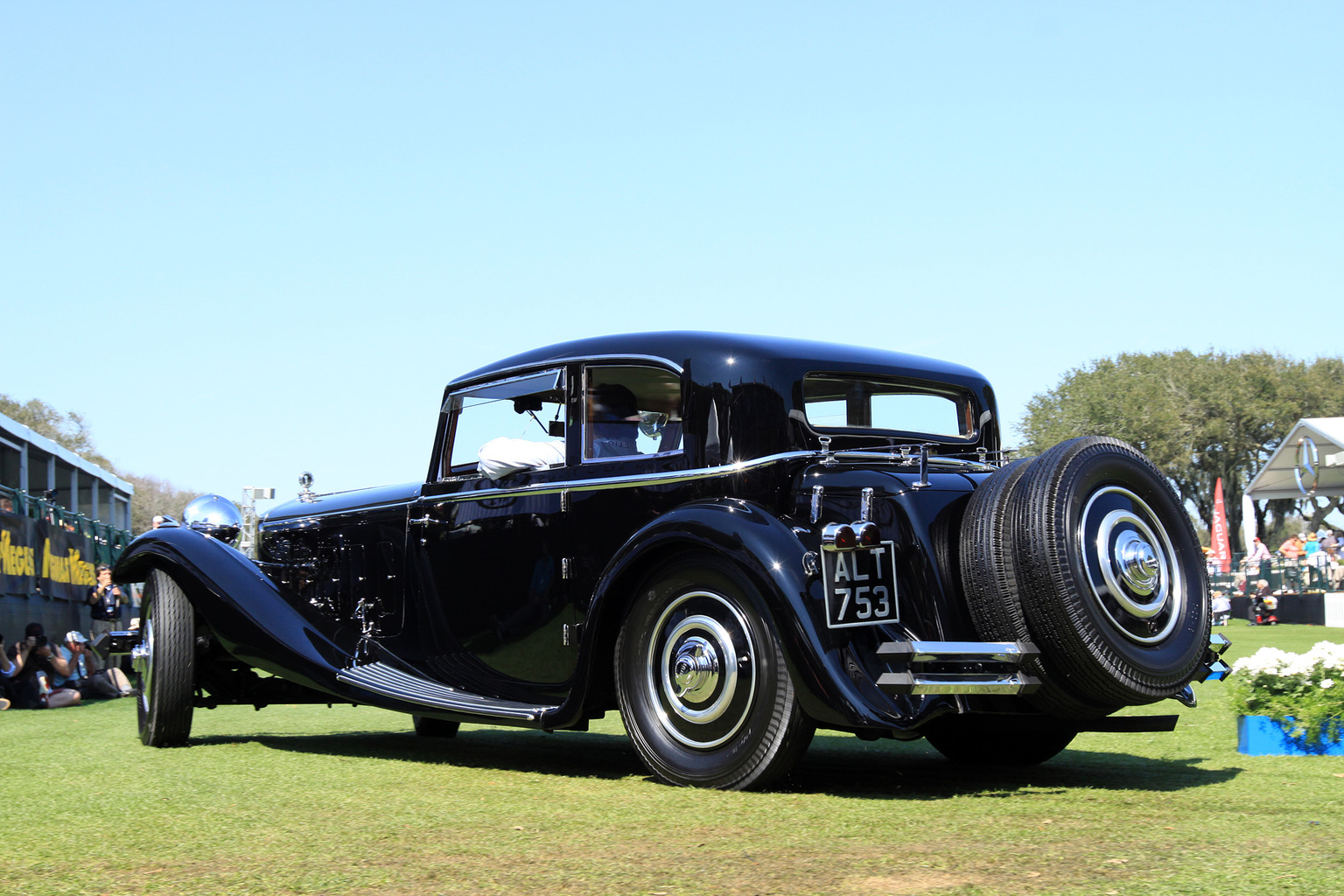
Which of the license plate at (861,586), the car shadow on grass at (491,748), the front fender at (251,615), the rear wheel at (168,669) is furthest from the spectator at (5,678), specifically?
the license plate at (861,586)

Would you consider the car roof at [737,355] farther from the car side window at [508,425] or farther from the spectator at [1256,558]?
the spectator at [1256,558]

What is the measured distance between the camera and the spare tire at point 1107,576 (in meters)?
4.46

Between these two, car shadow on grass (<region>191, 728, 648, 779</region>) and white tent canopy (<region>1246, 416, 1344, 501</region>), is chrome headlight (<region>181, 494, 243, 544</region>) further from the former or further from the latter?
white tent canopy (<region>1246, 416, 1344, 501</region>)

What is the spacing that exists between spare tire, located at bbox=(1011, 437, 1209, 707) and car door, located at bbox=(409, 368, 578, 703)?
2.03 metres

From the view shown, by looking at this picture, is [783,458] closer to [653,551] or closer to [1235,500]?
[653,551]

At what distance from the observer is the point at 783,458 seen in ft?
16.3

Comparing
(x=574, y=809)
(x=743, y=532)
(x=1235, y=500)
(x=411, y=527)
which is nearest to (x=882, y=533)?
(x=743, y=532)

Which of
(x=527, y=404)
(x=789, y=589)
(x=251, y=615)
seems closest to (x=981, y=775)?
(x=789, y=589)

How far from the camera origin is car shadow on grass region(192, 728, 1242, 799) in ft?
16.4

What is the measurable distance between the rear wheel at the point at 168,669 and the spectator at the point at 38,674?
4.40 m

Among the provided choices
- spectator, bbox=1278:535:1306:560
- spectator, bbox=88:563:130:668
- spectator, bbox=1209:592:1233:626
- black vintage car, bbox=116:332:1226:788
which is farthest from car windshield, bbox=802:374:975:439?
spectator, bbox=1278:535:1306:560

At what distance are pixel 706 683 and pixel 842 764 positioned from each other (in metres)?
1.34

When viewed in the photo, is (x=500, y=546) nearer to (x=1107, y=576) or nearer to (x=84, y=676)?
(x=1107, y=576)

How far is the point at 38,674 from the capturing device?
1083 cm
